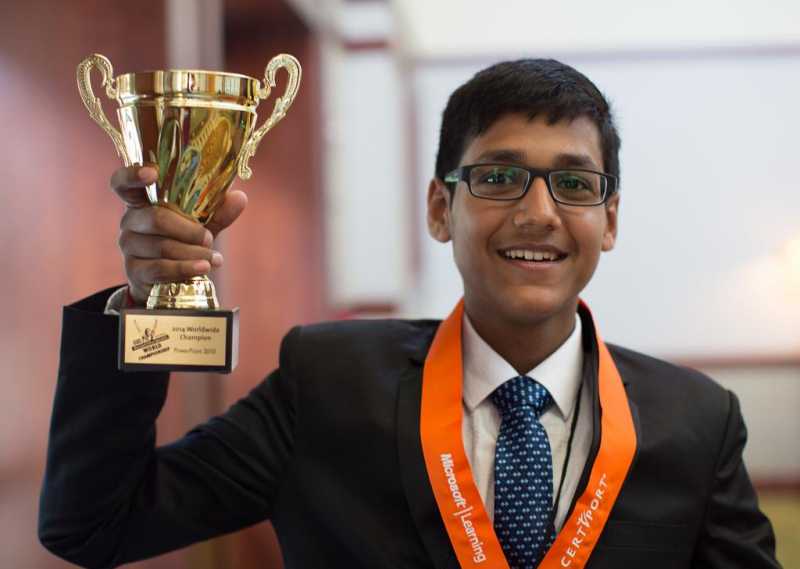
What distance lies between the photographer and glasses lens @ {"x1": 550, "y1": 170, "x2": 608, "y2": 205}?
130 centimetres

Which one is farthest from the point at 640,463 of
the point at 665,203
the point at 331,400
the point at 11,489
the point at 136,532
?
the point at 665,203

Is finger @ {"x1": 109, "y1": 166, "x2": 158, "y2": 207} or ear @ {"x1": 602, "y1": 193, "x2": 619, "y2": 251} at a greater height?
finger @ {"x1": 109, "y1": 166, "x2": 158, "y2": 207}

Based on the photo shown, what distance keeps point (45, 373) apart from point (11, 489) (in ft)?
0.80

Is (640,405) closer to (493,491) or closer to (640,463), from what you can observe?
(640,463)

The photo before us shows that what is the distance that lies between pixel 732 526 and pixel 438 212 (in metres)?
0.66

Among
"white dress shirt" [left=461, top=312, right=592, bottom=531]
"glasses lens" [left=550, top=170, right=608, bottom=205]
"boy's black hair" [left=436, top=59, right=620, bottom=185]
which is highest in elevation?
"boy's black hair" [left=436, top=59, right=620, bottom=185]

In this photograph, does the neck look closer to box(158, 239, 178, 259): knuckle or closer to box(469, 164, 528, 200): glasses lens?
box(469, 164, 528, 200): glasses lens

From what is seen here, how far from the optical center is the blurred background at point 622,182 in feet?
12.7

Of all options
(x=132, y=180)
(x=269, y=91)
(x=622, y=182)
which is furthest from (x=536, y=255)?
(x=622, y=182)

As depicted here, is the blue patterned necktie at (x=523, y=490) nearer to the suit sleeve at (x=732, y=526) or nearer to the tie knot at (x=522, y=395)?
the tie knot at (x=522, y=395)

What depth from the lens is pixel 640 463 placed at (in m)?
1.28

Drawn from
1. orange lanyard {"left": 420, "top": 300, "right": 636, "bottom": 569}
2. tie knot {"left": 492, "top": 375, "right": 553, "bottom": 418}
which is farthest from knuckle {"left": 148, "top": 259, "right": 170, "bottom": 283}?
tie knot {"left": 492, "top": 375, "right": 553, "bottom": 418}

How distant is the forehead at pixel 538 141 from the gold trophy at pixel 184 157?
31cm

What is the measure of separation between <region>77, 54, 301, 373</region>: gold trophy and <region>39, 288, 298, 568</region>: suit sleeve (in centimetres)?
9
